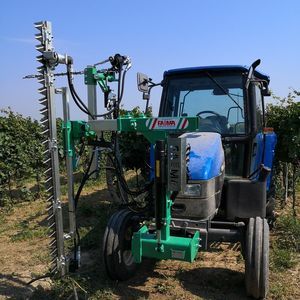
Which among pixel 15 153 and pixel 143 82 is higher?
pixel 143 82

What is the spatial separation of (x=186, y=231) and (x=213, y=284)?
811 millimetres

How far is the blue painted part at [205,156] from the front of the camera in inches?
149

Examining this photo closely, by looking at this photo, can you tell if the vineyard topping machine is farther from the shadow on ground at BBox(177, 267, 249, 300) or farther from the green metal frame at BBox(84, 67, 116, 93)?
the shadow on ground at BBox(177, 267, 249, 300)

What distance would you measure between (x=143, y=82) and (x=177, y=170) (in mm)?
1852

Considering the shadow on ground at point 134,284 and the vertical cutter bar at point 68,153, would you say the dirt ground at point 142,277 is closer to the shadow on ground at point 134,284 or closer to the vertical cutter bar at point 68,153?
the shadow on ground at point 134,284

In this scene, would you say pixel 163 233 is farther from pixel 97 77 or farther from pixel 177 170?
pixel 97 77

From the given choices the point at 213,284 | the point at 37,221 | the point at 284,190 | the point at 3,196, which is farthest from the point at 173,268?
the point at 3,196

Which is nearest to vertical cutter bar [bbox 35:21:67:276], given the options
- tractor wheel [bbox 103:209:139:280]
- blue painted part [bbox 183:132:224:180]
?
tractor wheel [bbox 103:209:139:280]

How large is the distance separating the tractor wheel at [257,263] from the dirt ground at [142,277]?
0.23 m

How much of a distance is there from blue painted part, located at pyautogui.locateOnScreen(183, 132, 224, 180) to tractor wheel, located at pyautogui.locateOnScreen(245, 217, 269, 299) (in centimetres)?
70

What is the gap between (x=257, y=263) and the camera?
370cm

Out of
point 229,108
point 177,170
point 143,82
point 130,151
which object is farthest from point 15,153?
point 177,170

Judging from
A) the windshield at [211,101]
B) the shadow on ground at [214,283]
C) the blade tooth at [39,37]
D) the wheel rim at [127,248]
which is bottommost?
the shadow on ground at [214,283]

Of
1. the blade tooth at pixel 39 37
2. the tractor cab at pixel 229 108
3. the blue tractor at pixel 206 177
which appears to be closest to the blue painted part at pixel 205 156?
the blue tractor at pixel 206 177
